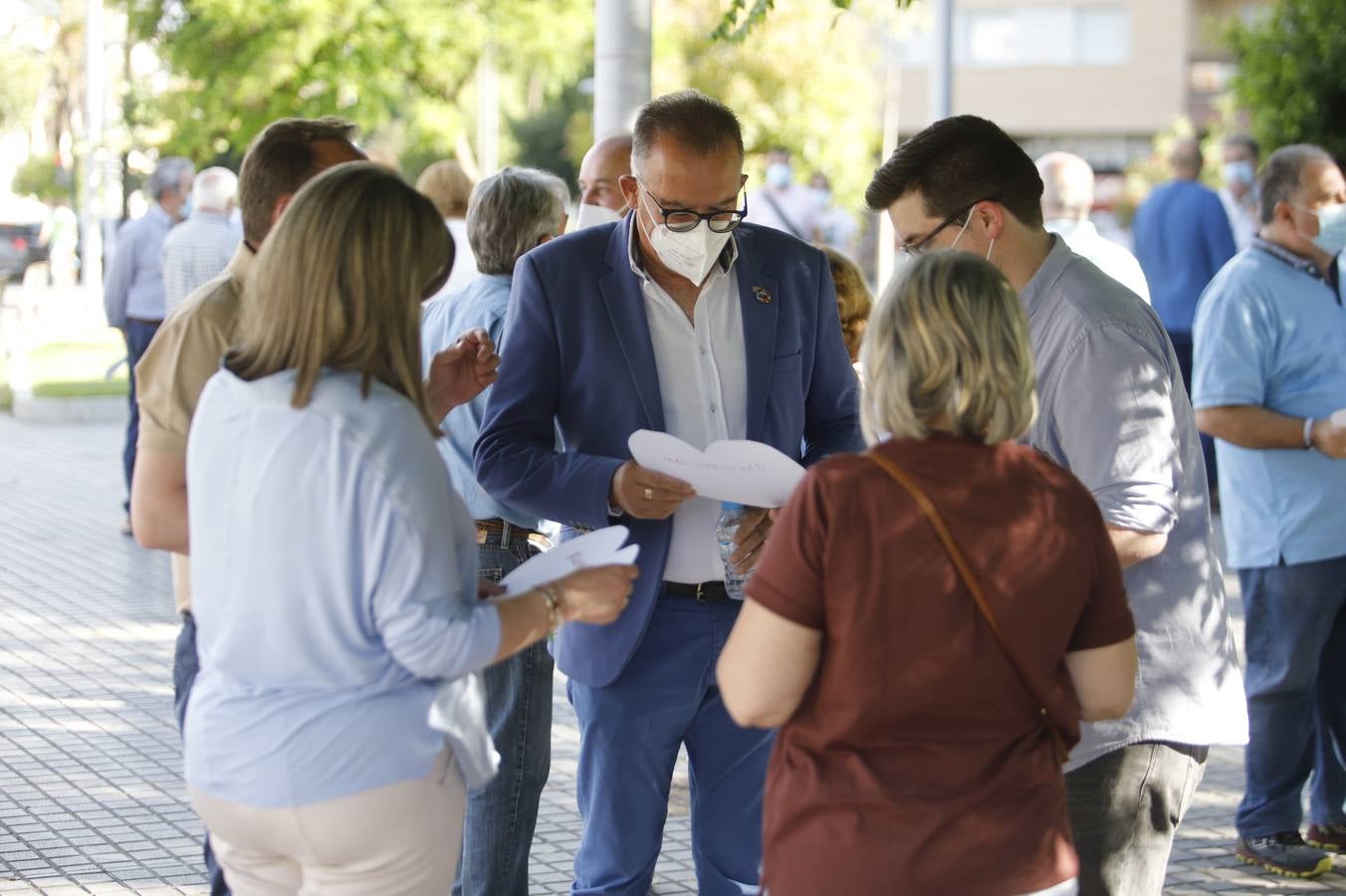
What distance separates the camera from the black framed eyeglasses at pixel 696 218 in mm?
3670

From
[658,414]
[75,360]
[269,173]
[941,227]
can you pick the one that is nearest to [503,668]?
[658,414]

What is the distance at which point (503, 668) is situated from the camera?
4.34 m

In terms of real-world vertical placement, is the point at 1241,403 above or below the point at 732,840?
above

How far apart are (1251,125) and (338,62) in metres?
12.3

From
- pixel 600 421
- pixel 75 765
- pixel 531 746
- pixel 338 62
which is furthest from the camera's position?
pixel 338 62

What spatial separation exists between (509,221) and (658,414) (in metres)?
1.13

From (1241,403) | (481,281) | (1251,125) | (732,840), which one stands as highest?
(1251,125)

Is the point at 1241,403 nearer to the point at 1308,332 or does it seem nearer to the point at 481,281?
the point at 1308,332

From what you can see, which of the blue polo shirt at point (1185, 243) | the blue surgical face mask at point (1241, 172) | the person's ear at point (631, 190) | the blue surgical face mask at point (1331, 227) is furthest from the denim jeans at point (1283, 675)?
the blue surgical face mask at point (1241, 172)

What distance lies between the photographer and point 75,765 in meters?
6.19

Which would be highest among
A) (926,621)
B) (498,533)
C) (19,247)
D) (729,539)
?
(926,621)

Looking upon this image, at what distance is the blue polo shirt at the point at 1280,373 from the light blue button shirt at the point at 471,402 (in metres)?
2.12

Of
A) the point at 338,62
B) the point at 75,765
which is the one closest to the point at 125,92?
the point at 338,62

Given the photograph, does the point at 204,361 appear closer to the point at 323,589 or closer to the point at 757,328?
the point at 323,589
